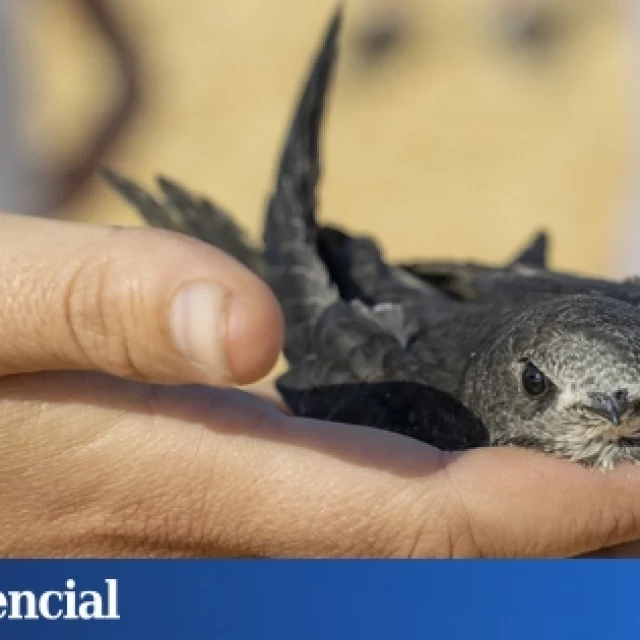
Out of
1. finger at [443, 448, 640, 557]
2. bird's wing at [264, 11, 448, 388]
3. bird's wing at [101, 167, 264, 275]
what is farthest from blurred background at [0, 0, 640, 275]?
finger at [443, 448, 640, 557]

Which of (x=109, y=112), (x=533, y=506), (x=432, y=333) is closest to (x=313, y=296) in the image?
(x=432, y=333)

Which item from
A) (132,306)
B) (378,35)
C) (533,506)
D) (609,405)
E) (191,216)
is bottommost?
(533,506)

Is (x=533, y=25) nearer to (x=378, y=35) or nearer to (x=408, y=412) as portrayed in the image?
(x=378, y=35)

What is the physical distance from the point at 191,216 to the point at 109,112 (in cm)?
454

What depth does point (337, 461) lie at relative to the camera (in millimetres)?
2514

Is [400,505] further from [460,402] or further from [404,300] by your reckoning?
[404,300]

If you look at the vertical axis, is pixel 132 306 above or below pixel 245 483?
above

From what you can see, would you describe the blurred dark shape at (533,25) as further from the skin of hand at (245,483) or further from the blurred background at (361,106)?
the skin of hand at (245,483)

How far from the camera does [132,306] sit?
202 cm

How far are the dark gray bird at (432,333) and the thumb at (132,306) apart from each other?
3.42 feet

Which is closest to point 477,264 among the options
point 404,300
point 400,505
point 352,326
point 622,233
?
point 404,300

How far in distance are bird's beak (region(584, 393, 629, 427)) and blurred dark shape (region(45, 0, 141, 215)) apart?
559 centimetres

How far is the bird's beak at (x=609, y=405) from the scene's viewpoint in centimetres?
272

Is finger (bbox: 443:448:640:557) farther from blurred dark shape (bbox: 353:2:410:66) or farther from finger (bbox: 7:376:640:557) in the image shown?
blurred dark shape (bbox: 353:2:410:66)
